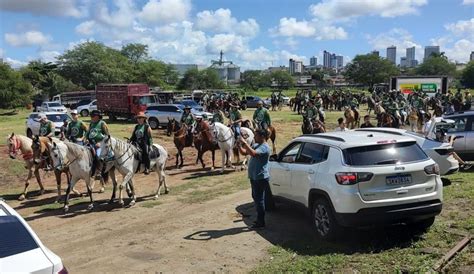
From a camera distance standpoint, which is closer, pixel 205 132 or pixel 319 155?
pixel 319 155

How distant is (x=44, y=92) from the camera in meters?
74.4

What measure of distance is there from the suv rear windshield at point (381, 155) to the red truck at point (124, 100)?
28358 mm

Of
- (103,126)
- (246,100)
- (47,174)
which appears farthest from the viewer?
(246,100)

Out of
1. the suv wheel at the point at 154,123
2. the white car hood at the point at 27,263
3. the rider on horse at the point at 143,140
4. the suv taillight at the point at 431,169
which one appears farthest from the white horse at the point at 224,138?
the suv wheel at the point at 154,123

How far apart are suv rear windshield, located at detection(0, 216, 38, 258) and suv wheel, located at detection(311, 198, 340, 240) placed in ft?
15.8

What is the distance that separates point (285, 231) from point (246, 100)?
4351 cm

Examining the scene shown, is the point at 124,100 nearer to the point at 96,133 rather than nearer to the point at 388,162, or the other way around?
the point at 96,133

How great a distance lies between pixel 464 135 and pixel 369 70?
382 feet

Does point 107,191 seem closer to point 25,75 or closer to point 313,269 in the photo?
point 313,269

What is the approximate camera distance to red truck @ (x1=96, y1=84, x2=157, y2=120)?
118 feet

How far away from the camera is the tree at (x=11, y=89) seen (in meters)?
54.5

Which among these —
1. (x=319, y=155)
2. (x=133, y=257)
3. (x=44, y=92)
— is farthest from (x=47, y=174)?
(x=44, y=92)

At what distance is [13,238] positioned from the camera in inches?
170

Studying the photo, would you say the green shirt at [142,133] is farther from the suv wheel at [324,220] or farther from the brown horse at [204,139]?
the suv wheel at [324,220]
